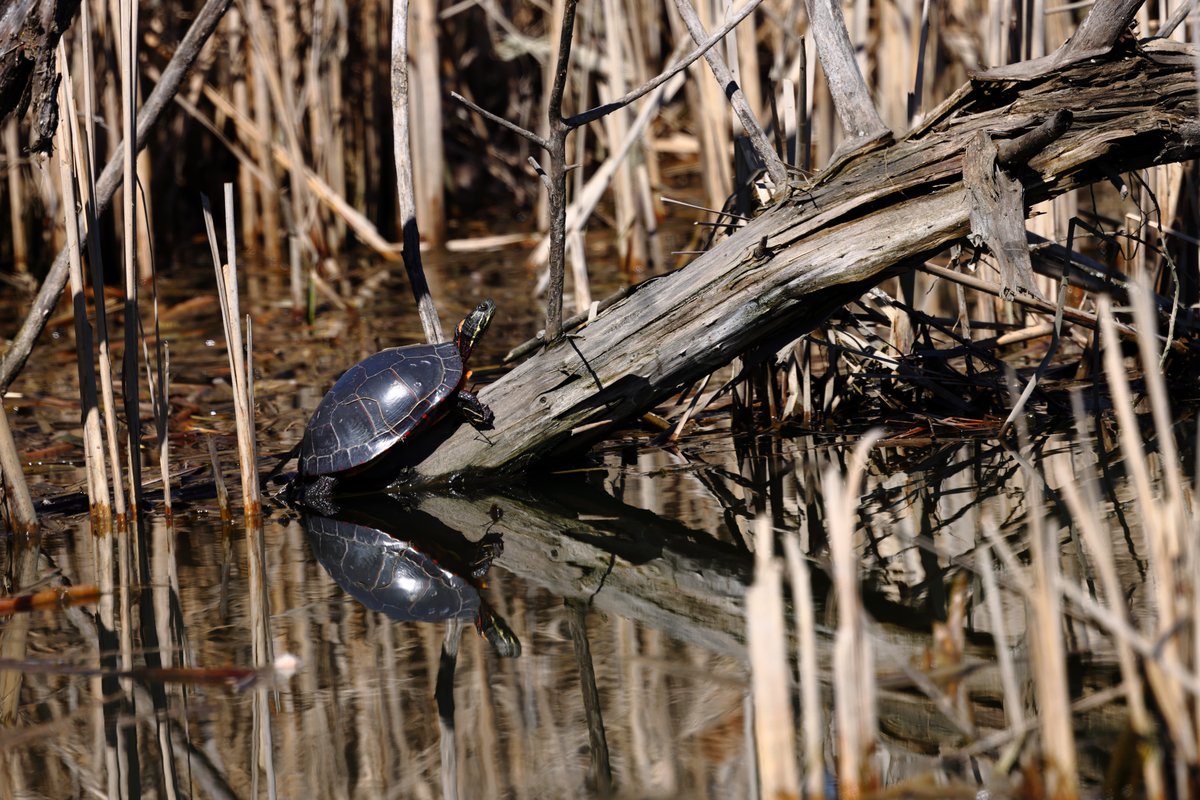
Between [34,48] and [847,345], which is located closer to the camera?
[34,48]

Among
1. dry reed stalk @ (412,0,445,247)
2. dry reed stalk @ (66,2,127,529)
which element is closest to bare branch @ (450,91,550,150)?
dry reed stalk @ (66,2,127,529)

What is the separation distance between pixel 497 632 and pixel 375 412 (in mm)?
1290

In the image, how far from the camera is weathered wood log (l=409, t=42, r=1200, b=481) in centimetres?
293

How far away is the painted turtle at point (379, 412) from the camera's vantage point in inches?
139

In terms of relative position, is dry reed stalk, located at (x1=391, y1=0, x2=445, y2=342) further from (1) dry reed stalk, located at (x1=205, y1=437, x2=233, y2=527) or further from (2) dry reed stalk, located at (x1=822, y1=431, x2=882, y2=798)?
(2) dry reed stalk, located at (x1=822, y1=431, x2=882, y2=798)

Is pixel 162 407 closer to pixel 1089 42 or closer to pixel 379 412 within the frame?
pixel 379 412

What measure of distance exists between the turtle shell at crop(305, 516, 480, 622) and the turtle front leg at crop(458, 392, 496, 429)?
44 centimetres

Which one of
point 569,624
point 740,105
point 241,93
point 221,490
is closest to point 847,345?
point 740,105

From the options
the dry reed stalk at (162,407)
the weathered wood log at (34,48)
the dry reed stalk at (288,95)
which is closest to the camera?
the weathered wood log at (34,48)

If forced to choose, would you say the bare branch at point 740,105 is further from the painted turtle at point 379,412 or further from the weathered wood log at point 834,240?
the painted turtle at point 379,412

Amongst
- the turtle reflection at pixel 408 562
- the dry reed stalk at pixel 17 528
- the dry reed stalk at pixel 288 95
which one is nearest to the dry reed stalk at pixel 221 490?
the turtle reflection at pixel 408 562

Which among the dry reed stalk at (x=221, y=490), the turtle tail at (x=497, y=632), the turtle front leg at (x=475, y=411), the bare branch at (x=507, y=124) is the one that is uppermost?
the bare branch at (x=507, y=124)

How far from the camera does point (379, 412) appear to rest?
3578mm

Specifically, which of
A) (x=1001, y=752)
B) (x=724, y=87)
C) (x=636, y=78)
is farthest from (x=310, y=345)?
(x=1001, y=752)
